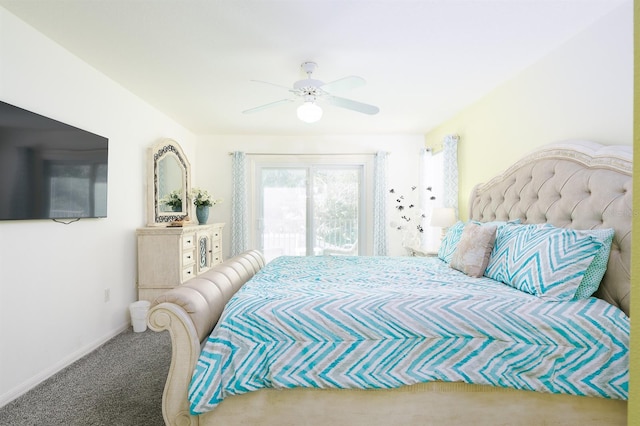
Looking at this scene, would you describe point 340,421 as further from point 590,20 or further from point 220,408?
point 590,20

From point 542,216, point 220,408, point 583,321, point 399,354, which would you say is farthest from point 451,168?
point 220,408

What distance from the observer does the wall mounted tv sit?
193 centimetres

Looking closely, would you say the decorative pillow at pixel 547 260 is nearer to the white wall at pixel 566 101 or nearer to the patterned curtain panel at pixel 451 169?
the white wall at pixel 566 101

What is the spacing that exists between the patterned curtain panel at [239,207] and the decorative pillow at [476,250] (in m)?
3.42

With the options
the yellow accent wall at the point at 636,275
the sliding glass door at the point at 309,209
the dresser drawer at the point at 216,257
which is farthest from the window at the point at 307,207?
the yellow accent wall at the point at 636,275

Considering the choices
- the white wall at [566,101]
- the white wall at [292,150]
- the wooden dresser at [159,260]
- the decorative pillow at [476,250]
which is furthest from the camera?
the white wall at [292,150]

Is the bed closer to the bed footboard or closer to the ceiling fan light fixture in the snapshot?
the bed footboard

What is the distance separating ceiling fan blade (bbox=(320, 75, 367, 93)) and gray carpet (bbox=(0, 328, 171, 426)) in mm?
2378

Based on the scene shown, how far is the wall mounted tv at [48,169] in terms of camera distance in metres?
1.93

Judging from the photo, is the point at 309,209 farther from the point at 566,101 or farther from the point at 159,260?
the point at 566,101

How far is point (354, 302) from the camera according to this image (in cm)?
156

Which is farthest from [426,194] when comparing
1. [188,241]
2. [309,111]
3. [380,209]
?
[188,241]

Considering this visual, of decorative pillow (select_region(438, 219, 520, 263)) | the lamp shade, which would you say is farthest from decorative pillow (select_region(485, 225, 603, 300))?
the lamp shade

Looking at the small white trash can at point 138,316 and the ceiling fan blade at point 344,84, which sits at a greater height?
the ceiling fan blade at point 344,84
